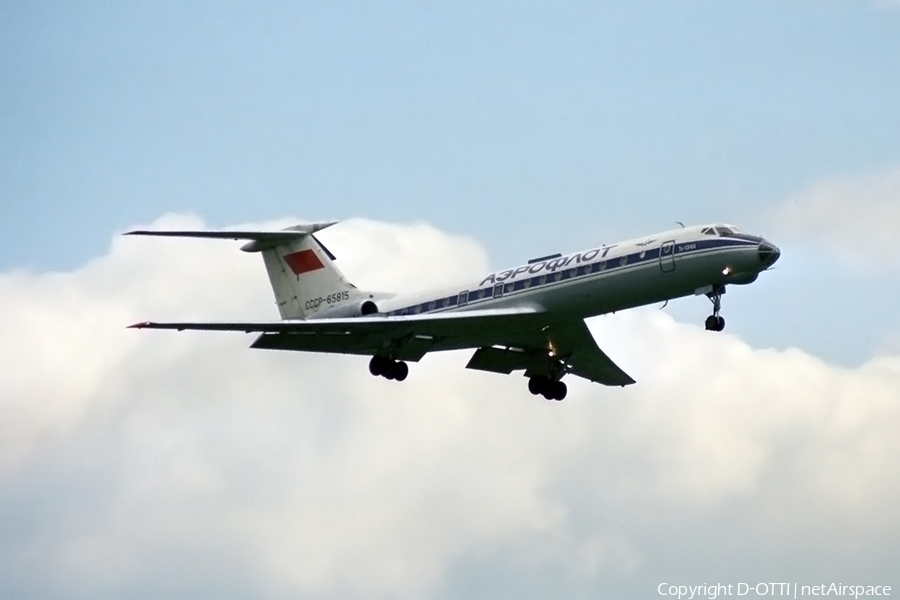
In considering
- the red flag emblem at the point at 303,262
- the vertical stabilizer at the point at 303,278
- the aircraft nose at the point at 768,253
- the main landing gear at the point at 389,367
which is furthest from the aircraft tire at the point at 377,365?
the aircraft nose at the point at 768,253

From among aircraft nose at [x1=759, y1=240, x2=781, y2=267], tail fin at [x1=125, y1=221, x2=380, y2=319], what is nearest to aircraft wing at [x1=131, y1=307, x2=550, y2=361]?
tail fin at [x1=125, y1=221, x2=380, y2=319]

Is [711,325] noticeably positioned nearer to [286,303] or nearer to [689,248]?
[689,248]

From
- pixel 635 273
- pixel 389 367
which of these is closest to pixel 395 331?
pixel 389 367

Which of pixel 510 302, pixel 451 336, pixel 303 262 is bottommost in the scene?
pixel 451 336

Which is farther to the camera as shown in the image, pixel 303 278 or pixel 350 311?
pixel 303 278

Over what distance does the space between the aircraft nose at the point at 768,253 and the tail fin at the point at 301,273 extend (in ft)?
44.3

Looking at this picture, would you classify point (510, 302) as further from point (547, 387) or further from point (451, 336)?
point (547, 387)

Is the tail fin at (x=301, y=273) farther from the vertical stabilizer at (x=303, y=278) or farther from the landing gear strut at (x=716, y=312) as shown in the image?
the landing gear strut at (x=716, y=312)

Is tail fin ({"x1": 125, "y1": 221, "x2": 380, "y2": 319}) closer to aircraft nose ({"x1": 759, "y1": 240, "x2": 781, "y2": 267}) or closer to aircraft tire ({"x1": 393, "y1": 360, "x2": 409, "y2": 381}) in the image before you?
aircraft tire ({"x1": 393, "y1": 360, "x2": 409, "y2": 381})

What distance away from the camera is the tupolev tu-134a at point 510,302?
42406 mm

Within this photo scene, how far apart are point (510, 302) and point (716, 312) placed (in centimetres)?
583

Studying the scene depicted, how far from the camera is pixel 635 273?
42719 millimetres

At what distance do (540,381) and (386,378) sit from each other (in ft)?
17.0

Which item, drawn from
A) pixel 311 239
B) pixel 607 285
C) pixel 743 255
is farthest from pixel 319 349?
pixel 743 255
